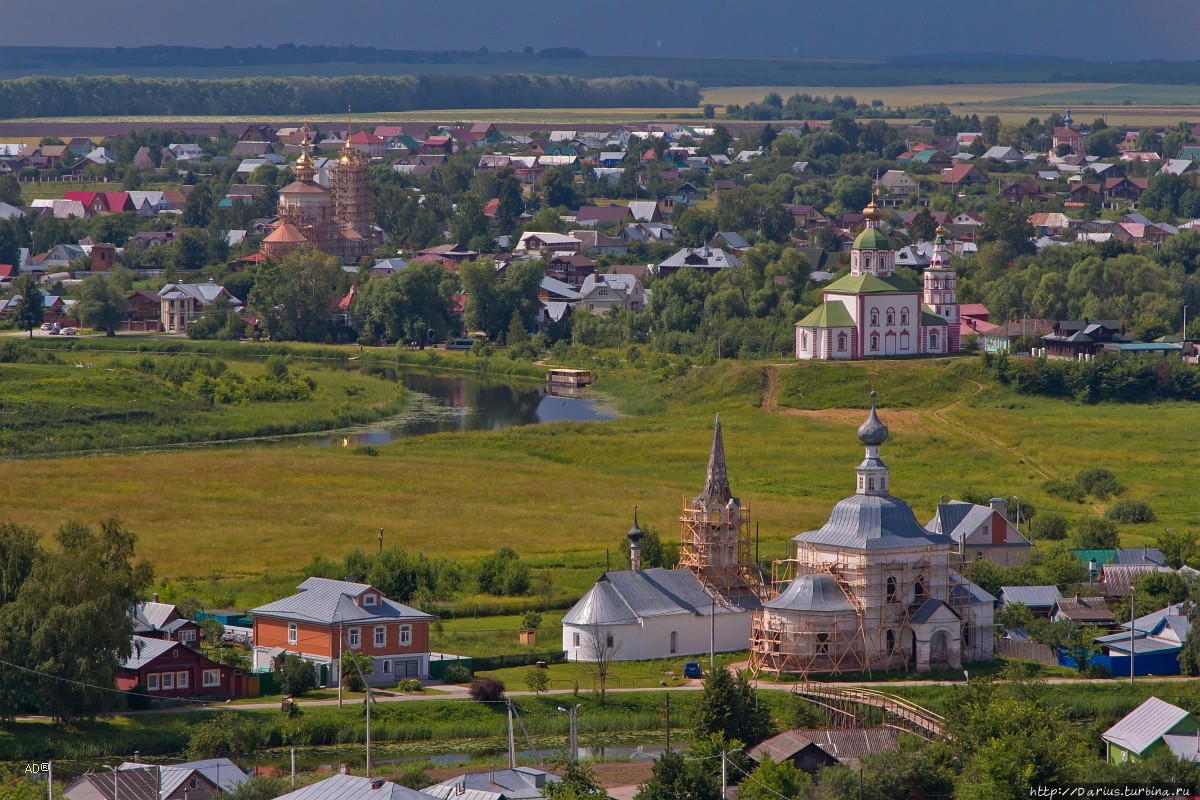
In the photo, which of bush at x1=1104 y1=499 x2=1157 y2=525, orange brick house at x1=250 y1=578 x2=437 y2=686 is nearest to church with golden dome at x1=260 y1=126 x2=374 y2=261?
bush at x1=1104 y1=499 x2=1157 y2=525

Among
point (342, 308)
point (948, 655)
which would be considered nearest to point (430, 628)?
point (948, 655)

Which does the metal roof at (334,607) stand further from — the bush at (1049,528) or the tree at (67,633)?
the bush at (1049,528)

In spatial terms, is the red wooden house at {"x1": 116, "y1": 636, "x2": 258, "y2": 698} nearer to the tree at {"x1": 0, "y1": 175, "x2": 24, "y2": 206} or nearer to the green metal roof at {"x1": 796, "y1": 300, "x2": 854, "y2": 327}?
the green metal roof at {"x1": 796, "y1": 300, "x2": 854, "y2": 327}

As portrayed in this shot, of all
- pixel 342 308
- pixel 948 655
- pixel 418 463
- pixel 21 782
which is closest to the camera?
pixel 21 782

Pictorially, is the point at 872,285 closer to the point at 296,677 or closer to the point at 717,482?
the point at 717,482

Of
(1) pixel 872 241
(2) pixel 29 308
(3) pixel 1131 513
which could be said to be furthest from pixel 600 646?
(2) pixel 29 308

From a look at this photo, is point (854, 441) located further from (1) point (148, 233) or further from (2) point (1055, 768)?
(1) point (148, 233)
